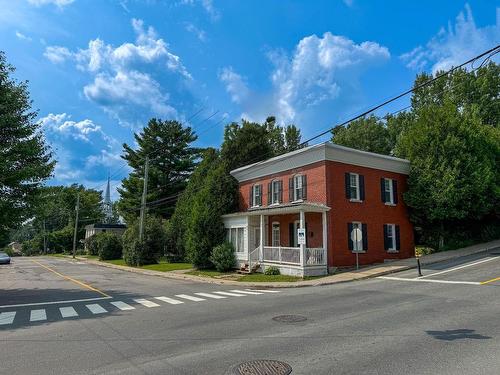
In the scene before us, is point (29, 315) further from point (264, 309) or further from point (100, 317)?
point (264, 309)

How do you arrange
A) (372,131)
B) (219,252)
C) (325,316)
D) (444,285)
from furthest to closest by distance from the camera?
(372,131), (219,252), (444,285), (325,316)

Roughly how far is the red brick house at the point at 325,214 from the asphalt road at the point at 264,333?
26.4 ft

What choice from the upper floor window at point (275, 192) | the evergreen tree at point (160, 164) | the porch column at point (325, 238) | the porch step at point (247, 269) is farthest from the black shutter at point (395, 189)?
the evergreen tree at point (160, 164)

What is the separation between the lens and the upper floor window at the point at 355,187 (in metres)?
24.8

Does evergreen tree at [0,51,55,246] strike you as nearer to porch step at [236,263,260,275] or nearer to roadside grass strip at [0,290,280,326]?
roadside grass strip at [0,290,280,326]

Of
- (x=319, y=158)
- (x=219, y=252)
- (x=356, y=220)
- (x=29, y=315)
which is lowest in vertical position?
(x=29, y=315)

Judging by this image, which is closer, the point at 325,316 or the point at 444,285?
the point at 325,316

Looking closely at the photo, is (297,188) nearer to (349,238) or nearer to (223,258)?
(349,238)

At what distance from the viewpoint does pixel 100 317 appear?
1114cm

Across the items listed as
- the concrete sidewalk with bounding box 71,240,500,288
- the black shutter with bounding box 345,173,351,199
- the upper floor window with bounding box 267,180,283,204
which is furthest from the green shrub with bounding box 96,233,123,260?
the black shutter with bounding box 345,173,351,199

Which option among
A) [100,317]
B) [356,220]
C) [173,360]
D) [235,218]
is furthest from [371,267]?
[173,360]

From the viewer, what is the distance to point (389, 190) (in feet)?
89.5

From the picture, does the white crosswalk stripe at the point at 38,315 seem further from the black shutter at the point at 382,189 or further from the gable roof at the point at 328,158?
the black shutter at the point at 382,189

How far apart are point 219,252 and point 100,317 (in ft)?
52.9
